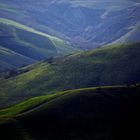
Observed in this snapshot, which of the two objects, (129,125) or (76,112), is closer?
(129,125)

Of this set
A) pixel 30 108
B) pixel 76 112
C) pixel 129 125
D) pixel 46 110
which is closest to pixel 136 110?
pixel 129 125

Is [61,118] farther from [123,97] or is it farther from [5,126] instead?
[123,97]

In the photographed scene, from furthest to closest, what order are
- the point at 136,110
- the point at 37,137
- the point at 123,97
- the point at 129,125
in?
the point at 123,97 < the point at 136,110 < the point at 129,125 < the point at 37,137

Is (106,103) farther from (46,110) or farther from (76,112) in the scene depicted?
(46,110)

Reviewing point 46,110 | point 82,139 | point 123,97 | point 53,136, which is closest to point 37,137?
point 53,136

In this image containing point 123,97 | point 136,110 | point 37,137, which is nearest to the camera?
point 37,137

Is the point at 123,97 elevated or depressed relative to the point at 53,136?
elevated
